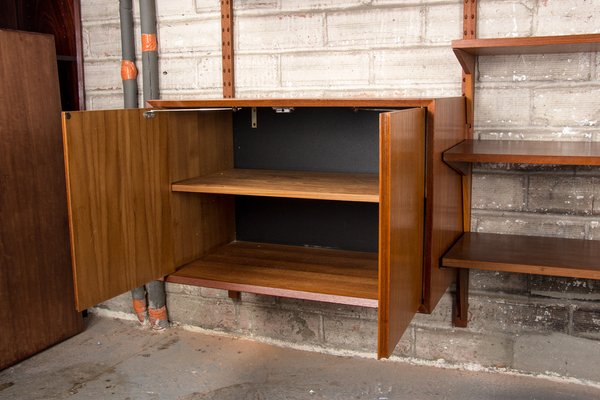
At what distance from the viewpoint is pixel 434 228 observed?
1696 mm

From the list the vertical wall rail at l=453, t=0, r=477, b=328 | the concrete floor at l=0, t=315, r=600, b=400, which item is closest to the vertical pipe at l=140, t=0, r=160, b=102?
the concrete floor at l=0, t=315, r=600, b=400

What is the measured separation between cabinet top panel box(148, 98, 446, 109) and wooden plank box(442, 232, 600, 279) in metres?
0.46

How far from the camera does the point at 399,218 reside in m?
1.48

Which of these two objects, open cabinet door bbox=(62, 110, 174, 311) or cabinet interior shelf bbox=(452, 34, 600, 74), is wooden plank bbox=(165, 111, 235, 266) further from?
cabinet interior shelf bbox=(452, 34, 600, 74)

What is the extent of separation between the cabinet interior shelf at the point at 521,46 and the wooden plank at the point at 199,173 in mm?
911

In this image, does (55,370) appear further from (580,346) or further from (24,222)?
(580,346)

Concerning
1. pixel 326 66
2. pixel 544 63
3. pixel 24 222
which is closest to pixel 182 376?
pixel 24 222

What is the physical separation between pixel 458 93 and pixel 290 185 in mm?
676

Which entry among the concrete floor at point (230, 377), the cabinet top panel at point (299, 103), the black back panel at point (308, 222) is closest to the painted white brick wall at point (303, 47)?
the black back panel at point (308, 222)

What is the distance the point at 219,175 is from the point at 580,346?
139 centimetres

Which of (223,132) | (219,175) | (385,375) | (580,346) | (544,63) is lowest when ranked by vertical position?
(385,375)

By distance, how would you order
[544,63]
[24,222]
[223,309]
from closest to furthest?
[544,63], [24,222], [223,309]

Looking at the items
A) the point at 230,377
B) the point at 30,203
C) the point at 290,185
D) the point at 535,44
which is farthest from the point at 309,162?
the point at 30,203

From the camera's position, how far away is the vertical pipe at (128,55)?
2.57m
